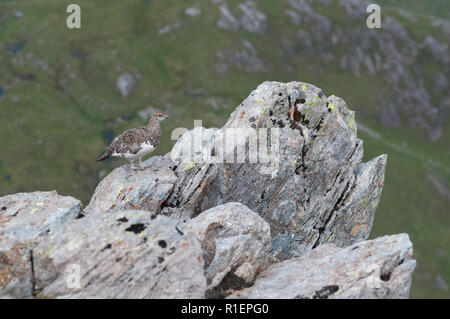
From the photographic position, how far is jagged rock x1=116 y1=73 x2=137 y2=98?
18082 centimetres

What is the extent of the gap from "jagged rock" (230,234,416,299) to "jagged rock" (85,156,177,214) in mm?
9042

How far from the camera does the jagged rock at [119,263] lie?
1897 centimetres

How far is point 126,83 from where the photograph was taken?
18262cm

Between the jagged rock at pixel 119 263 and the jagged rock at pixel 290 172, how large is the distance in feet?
30.3

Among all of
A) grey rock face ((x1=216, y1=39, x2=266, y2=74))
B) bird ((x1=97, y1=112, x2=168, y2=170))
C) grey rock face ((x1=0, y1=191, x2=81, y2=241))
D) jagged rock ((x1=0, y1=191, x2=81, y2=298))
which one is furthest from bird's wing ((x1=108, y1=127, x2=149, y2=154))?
grey rock face ((x1=216, y1=39, x2=266, y2=74))

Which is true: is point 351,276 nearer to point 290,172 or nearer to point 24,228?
point 290,172

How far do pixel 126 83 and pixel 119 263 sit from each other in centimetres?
17038

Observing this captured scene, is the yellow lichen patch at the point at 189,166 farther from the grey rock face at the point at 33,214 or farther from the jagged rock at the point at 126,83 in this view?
the jagged rock at the point at 126,83

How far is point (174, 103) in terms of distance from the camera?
17912cm

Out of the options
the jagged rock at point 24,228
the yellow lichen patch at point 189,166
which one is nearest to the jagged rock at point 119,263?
the jagged rock at point 24,228

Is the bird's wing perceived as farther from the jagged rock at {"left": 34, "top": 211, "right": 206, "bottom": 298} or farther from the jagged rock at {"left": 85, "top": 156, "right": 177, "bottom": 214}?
the jagged rock at {"left": 34, "top": 211, "right": 206, "bottom": 298}

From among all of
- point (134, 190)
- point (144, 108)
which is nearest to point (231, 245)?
point (134, 190)

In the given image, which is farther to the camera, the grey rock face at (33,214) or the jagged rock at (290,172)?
the jagged rock at (290,172)
